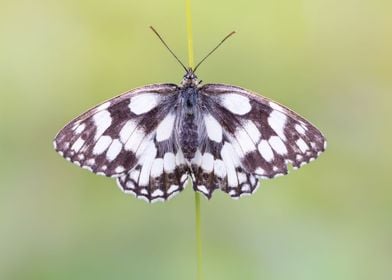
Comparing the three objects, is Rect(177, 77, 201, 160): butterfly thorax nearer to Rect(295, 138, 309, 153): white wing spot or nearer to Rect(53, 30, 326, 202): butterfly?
Rect(53, 30, 326, 202): butterfly

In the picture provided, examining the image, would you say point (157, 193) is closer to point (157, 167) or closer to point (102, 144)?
point (157, 167)

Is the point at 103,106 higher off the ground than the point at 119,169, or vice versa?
the point at 103,106

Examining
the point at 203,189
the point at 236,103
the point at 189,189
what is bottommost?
the point at 203,189

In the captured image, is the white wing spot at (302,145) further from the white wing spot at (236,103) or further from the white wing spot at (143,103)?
the white wing spot at (143,103)

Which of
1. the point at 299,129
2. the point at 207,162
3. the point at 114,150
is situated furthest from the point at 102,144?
the point at 299,129

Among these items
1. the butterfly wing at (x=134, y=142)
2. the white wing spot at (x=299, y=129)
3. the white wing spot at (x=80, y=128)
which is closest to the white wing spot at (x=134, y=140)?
the butterfly wing at (x=134, y=142)
